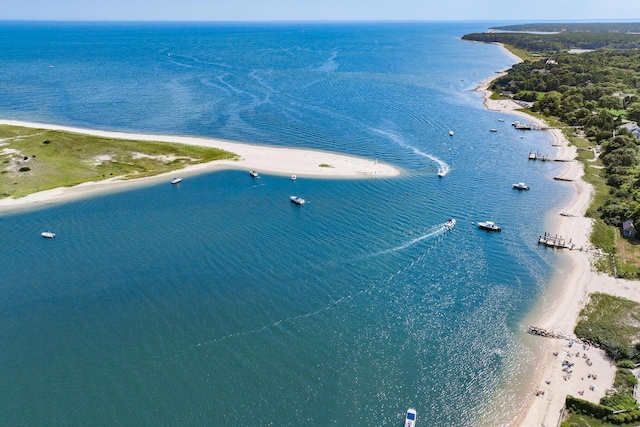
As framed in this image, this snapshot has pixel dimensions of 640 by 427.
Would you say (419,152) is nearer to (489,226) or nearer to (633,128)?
(489,226)

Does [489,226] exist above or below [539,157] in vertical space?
below

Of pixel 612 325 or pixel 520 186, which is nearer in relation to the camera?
pixel 612 325

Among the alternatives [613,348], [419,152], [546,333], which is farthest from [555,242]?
[419,152]

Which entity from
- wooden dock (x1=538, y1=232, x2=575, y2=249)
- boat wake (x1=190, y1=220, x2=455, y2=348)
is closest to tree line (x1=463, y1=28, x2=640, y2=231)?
wooden dock (x1=538, y1=232, x2=575, y2=249)

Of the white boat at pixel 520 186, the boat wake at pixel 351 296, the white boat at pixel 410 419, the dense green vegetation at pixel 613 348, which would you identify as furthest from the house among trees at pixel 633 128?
the white boat at pixel 410 419

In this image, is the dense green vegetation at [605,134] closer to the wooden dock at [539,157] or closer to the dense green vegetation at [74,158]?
the wooden dock at [539,157]

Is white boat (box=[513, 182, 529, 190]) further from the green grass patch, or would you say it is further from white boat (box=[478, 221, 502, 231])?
the green grass patch

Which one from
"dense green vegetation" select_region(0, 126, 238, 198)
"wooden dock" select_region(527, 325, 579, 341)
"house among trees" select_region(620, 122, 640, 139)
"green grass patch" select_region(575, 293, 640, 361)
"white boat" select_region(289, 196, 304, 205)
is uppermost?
"house among trees" select_region(620, 122, 640, 139)
